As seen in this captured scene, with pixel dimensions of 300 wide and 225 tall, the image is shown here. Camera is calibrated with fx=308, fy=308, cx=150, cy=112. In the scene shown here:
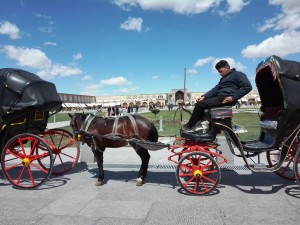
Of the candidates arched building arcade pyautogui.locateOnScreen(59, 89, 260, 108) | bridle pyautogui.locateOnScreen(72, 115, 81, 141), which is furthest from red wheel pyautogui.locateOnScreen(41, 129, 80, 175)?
arched building arcade pyautogui.locateOnScreen(59, 89, 260, 108)

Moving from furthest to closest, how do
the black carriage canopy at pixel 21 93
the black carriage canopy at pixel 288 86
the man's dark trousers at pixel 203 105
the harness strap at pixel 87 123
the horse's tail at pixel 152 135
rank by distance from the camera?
the harness strap at pixel 87 123, the horse's tail at pixel 152 135, the black carriage canopy at pixel 21 93, the man's dark trousers at pixel 203 105, the black carriage canopy at pixel 288 86

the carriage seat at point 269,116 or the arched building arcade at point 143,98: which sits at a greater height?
the arched building arcade at point 143,98

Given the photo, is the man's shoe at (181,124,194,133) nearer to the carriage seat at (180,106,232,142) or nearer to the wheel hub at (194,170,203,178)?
the carriage seat at (180,106,232,142)

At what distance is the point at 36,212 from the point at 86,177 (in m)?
2.32

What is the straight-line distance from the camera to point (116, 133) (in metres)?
6.53

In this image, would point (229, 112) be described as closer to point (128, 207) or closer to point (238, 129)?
point (238, 129)

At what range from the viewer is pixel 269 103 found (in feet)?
21.9

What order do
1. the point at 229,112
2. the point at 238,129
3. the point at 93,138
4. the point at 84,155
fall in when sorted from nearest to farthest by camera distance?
the point at 229,112
the point at 238,129
the point at 93,138
the point at 84,155

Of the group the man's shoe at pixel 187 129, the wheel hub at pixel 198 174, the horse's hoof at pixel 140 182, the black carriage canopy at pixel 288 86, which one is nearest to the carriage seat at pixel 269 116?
the black carriage canopy at pixel 288 86

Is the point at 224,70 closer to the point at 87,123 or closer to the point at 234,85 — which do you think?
the point at 234,85

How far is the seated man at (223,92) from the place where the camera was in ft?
18.9

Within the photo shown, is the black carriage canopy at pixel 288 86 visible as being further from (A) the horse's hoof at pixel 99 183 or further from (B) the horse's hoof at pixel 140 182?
(A) the horse's hoof at pixel 99 183

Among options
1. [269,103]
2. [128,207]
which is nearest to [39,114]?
[128,207]

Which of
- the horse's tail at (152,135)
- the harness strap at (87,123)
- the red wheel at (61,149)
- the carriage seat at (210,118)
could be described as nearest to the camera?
the carriage seat at (210,118)
